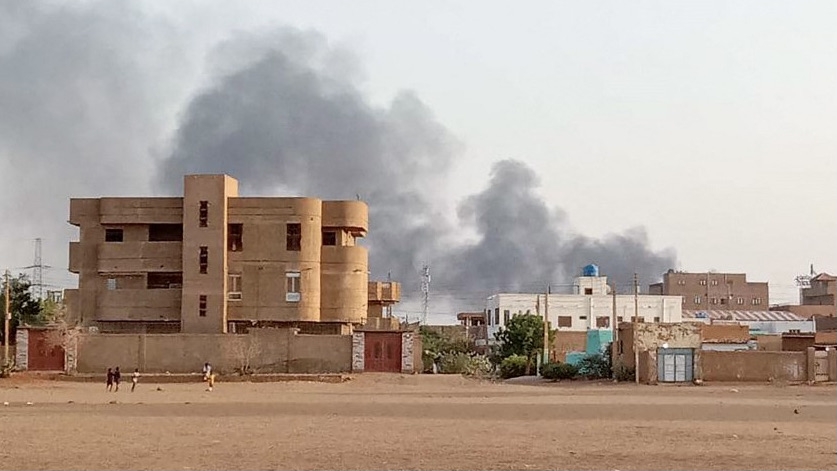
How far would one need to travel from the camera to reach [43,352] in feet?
233

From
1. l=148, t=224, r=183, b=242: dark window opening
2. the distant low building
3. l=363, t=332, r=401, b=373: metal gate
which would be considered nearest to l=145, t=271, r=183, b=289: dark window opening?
l=148, t=224, r=183, b=242: dark window opening

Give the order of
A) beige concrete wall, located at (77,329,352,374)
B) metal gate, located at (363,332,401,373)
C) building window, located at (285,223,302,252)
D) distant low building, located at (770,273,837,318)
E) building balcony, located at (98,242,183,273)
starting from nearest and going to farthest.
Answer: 1. beige concrete wall, located at (77,329,352,374)
2. metal gate, located at (363,332,401,373)
3. building window, located at (285,223,302,252)
4. building balcony, located at (98,242,183,273)
5. distant low building, located at (770,273,837,318)

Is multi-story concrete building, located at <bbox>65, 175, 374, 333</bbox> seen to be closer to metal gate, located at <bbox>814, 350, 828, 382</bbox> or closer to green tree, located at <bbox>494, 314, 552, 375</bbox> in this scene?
green tree, located at <bbox>494, 314, 552, 375</bbox>

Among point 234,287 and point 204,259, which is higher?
point 204,259

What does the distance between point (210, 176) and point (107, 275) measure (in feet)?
33.7

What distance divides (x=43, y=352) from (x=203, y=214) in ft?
44.0

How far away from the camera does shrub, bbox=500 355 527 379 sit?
280 ft

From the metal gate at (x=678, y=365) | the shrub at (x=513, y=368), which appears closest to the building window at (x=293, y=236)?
the shrub at (x=513, y=368)

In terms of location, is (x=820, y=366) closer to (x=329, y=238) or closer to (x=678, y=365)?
(x=678, y=365)

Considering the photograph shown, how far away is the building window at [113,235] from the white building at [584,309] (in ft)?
170

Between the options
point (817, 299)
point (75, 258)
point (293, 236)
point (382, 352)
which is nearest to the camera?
point (382, 352)

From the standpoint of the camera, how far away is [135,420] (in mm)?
35000

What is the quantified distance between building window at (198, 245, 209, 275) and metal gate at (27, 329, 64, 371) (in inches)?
412

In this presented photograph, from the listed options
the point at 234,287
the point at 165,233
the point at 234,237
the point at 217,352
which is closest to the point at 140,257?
the point at 165,233
